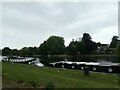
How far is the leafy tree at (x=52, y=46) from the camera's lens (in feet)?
431

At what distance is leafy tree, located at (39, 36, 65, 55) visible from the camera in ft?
431

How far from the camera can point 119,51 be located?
31328 mm

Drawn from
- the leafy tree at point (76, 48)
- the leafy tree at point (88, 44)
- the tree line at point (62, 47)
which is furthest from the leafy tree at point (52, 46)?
the leafy tree at point (88, 44)

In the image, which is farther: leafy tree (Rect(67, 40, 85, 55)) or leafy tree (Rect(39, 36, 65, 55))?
leafy tree (Rect(39, 36, 65, 55))

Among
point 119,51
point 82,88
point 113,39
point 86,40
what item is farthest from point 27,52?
point 82,88

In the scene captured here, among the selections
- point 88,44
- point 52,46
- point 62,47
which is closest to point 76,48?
point 88,44

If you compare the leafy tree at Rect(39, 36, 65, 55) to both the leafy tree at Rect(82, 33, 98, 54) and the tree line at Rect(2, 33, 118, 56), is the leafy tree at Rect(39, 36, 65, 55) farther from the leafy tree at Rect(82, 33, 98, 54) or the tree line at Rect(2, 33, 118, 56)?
the leafy tree at Rect(82, 33, 98, 54)

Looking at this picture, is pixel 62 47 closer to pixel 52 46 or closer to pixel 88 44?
pixel 52 46

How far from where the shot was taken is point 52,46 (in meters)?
134

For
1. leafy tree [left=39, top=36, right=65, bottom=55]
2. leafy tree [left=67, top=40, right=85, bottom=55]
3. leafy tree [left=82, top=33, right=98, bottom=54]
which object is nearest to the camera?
leafy tree [left=67, top=40, right=85, bottom=55]

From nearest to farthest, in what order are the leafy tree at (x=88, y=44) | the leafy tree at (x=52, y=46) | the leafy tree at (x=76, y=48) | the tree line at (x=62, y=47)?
1. the leafy tree at (x=76, y=48)
2. the tree line at (x=62, y=47)
3. the leafy tree at (x=88, y=44)
4. the leafy tree at (x=52, y=46)

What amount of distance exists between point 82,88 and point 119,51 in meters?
17.5

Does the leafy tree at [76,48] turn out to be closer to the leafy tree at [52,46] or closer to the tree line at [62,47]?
the tree line at [62,47]

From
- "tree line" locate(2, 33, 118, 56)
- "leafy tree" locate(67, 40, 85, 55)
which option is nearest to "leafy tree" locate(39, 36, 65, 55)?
"tree line" locate(2, 33, 118, 56)
